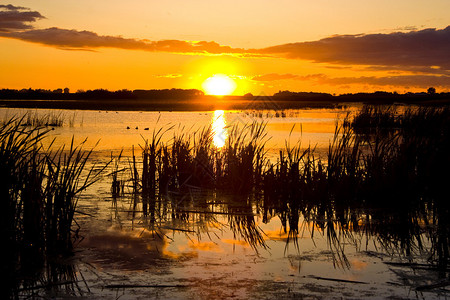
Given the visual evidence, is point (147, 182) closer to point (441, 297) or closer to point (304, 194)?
point (304, 194)

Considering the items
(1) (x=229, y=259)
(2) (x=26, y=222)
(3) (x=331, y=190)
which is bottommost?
(1) (x=229, y=259)

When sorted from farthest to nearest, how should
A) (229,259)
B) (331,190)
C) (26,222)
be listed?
(331,190) → (229,259) → (26,222)

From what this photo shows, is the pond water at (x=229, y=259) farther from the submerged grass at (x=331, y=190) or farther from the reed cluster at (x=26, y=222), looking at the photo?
the reed cluster at (x=26, y=222)

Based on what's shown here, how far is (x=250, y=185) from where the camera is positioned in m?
11.9

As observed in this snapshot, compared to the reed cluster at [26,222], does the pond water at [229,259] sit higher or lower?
lower

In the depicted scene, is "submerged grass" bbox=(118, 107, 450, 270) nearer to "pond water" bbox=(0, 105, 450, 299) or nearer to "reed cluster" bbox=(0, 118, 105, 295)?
"pond water" bbox=(0, 105, 450, 299)

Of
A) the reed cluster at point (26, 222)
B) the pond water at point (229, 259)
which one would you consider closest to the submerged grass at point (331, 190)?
the pond water at point (229, 259)

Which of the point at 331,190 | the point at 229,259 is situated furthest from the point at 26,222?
the point at 331,190

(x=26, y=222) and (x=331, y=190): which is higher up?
(x=26, y=222)

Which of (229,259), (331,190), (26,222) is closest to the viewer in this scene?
(26,222)

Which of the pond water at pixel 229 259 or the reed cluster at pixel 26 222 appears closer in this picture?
the pond water at pixel 229 259

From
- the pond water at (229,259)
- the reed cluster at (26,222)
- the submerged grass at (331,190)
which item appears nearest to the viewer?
the pond water at (229,259)

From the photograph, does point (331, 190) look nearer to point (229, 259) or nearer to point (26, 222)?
point (229, 259)

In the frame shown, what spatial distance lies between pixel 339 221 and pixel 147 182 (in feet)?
15.8
